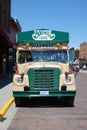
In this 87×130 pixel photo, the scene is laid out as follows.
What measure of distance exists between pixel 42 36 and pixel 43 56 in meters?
0.80

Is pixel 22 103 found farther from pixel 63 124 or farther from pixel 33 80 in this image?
pixel 63 124

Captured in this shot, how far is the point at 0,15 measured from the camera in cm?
3731

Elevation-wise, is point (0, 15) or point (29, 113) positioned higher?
point (0, 15)

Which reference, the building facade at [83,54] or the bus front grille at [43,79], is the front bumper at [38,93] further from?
the building facade at [83,54]

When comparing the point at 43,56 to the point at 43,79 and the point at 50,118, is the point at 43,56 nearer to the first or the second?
the point at 43,79

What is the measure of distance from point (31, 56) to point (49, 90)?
6.39ft

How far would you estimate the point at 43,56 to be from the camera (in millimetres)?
16109

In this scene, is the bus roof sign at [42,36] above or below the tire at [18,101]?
above

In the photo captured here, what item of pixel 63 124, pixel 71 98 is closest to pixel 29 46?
pixel 71 98

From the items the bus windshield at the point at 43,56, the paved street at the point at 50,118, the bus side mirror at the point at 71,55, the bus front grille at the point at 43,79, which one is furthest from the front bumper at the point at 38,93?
the bus windshield at the point at 43,56

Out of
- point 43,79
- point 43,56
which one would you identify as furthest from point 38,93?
point 43,56

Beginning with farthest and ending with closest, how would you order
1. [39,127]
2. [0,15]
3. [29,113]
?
[0,15] → [29,113] → [39,127]

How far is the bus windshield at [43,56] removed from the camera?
1599cm

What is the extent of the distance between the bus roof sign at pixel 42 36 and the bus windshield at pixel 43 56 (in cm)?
45
